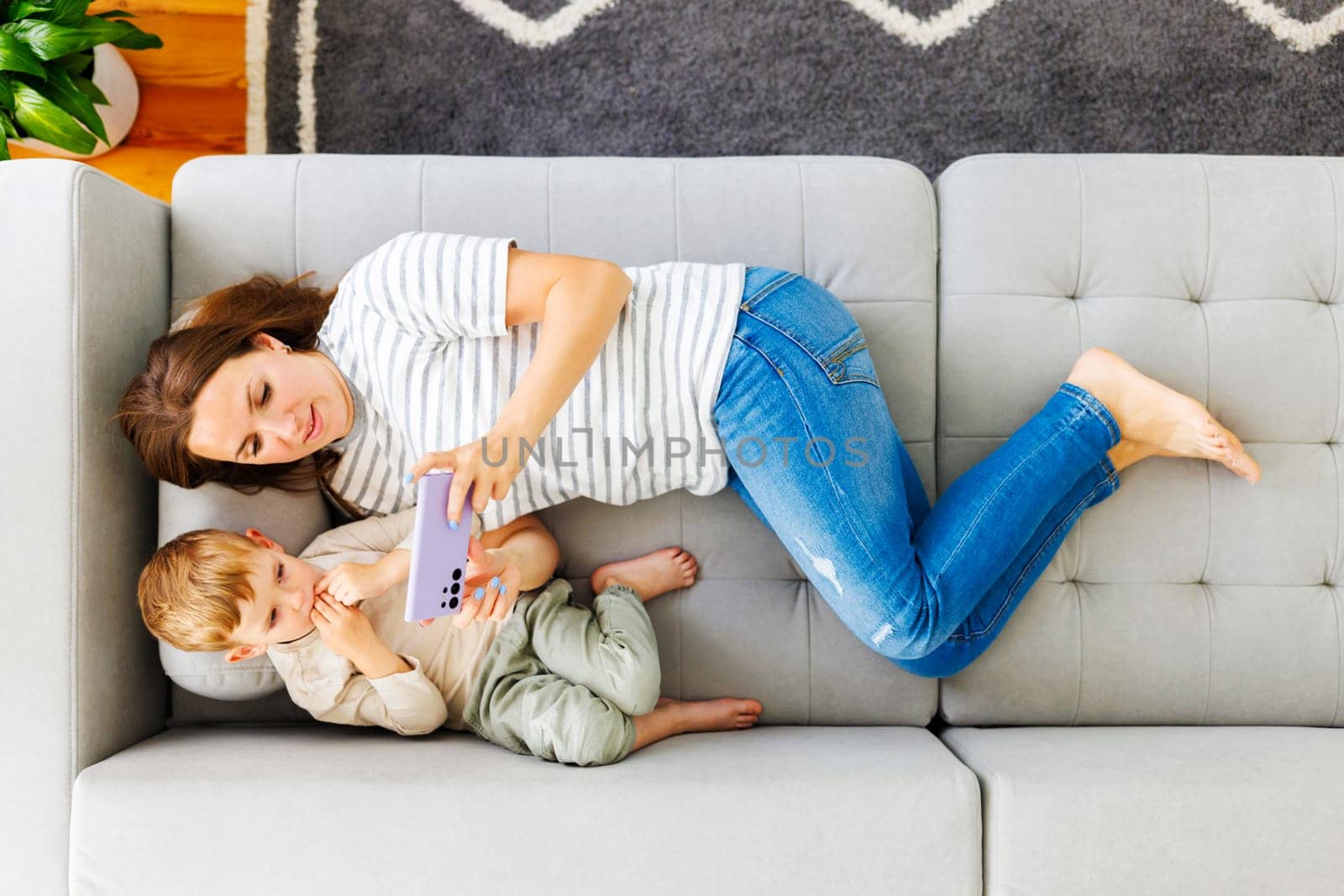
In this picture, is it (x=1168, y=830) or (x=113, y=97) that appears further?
(x=113, y=97)

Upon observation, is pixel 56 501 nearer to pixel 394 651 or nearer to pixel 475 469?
pixel 394 651

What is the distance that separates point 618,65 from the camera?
63.1 inches

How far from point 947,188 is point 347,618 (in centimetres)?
103

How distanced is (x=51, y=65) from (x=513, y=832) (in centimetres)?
124

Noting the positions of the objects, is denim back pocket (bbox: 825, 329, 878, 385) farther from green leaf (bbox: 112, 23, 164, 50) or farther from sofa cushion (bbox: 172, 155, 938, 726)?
green leaf (bbox: 112, 23, 164, 50)

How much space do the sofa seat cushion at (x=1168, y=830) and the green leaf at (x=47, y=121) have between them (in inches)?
59.2

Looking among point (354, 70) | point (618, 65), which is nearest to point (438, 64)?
Answer: point (354, 70)

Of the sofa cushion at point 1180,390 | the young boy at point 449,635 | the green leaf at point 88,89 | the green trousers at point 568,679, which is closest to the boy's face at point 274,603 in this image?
the young boy at point 449,635

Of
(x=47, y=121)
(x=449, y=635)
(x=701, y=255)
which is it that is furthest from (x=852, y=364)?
(x=47, y=121)

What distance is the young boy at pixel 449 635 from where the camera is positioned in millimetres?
1091

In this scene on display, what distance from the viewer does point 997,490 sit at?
115cm

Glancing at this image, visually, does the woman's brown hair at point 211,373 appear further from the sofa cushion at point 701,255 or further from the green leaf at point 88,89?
the green leaf at point 88,89

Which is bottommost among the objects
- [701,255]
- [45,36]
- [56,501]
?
[56,501]

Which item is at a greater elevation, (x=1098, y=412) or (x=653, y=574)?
(x=1098, y=412)
